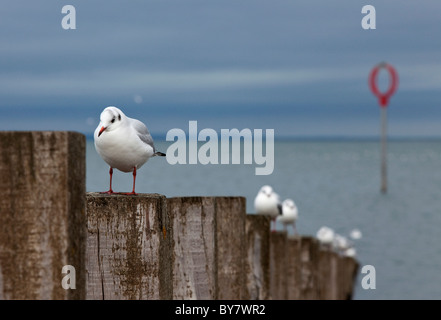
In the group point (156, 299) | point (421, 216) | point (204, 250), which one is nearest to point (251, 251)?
point (204, 250)

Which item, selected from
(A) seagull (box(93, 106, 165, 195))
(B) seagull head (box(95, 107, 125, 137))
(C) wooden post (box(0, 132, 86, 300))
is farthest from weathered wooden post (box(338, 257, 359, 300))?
(C) wooden post (box(0, 132, 86, 300))

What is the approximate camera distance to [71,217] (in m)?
2.73

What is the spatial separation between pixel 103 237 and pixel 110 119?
189 centimetres

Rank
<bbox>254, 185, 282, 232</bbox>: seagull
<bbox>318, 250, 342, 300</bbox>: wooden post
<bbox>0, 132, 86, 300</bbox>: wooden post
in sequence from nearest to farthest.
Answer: <bbox>0, 132, 86, 300</bbox>: wooden post → <bbox>318, 250, 342, 300</bbox>: wooden post → <bbox>254, 185, 282, 232</bbox>: seagull

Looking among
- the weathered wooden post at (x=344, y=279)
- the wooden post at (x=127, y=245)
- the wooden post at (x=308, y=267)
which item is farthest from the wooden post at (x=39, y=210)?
the weathered wooden post at (x=344, y=279)

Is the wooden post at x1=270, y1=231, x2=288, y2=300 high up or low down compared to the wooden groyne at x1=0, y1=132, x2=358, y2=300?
down

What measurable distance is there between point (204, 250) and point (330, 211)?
70.3 metres

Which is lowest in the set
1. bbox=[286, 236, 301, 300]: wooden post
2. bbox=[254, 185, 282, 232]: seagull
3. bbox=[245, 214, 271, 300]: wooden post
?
bbox=[286, 236, 301, 300]: wooden post

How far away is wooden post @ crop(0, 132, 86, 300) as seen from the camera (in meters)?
2.62

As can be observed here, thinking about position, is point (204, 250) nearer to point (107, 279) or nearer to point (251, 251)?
point (107, 279)

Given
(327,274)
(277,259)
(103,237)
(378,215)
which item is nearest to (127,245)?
Result: (103,237)

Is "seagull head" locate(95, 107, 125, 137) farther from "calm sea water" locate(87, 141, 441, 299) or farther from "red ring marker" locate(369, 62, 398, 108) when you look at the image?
"red ring marker" locate(369, 62, 398, 108)

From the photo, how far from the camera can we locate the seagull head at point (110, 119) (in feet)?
17.4

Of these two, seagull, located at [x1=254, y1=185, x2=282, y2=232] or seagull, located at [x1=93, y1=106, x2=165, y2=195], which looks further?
seagull, located at [x1=254, y1=185, x2=282, y2=232]
